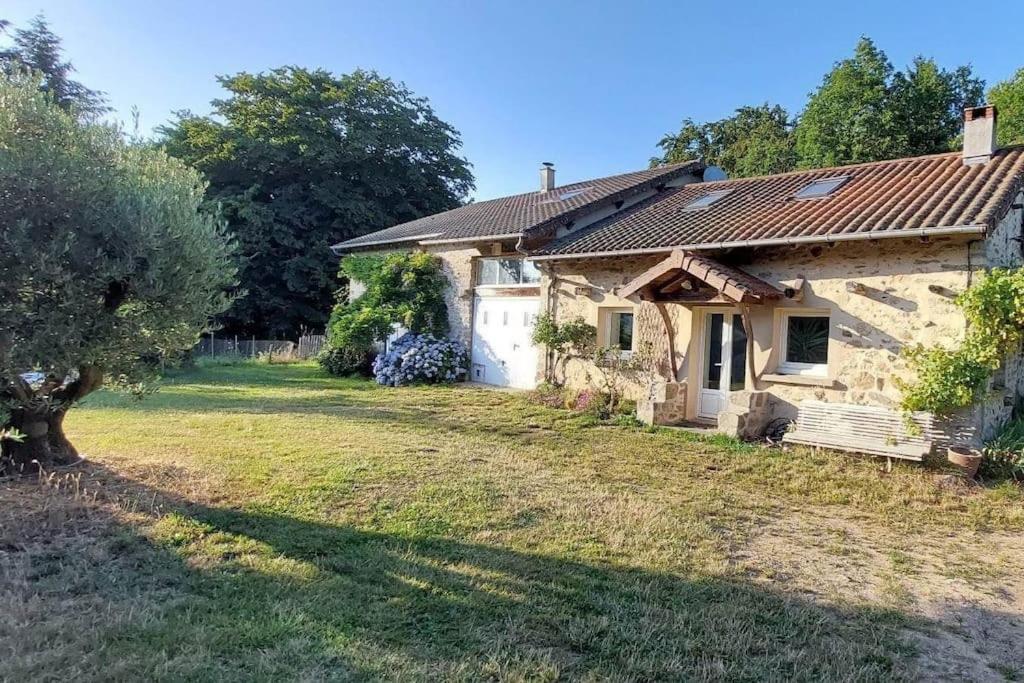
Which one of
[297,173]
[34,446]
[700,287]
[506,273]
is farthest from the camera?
[297,173]

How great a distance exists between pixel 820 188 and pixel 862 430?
217 inches

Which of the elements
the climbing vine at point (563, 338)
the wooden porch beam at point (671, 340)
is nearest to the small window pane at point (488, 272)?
the climbing vine at point (563, 338)

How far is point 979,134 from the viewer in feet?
32.7

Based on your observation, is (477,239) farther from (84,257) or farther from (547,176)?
(84,257)

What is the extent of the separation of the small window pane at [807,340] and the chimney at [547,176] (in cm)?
1163

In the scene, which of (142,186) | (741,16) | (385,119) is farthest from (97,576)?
(385,119)

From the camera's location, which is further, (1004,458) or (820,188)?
(820,188)

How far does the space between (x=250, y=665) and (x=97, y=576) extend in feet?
5.81

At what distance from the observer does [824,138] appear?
78.1 ft

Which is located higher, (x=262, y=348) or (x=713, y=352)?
(x=713, y=352)

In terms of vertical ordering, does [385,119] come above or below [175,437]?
above

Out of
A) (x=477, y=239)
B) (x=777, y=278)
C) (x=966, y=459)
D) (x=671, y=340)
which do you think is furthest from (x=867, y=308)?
(x=477, y=239)

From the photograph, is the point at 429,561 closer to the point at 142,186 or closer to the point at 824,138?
the point at 142,186

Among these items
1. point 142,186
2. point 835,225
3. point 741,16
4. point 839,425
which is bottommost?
point 839,425
